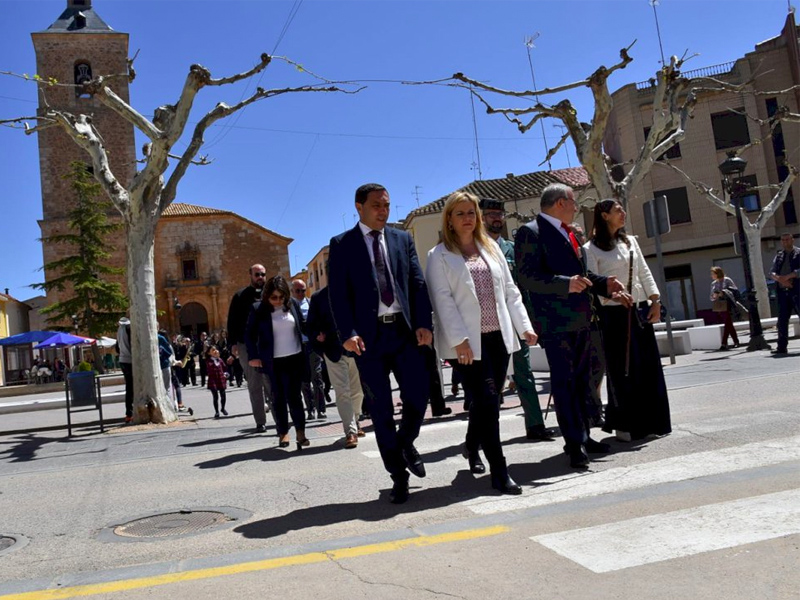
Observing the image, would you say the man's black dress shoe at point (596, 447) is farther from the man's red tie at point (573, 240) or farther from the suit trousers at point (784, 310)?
the suit trousers at point (784, 310)

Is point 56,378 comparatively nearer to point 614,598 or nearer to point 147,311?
point 147,311

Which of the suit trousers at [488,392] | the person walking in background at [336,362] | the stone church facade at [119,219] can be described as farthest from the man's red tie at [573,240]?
the stone church facade at [119,219]

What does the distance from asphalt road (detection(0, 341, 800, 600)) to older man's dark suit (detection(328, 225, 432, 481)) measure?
471 millimetres

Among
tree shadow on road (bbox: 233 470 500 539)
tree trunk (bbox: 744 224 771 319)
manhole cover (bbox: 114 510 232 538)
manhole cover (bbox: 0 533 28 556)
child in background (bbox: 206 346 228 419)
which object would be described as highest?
tree trunk (bbox: 744 224 771 319)

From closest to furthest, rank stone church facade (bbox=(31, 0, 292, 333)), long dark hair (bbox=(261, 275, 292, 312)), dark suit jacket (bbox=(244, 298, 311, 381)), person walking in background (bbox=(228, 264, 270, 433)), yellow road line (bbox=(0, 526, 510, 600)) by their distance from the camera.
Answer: yellow road line (bbox=(0, 526, 510, 600)) < dark suit jacket (bbox=(244, 298, 311, 381)) < long dark hair (bbox=(261, 275, 292, 312)) < person walking in background (bbox=(228, 264, 270, 433)) < stone church facade (bbox=(31, 0, 292, 333))

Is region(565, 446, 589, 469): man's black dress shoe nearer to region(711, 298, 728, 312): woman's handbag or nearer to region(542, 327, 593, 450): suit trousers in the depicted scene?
region(542, 327, 593, 450): suit trousers

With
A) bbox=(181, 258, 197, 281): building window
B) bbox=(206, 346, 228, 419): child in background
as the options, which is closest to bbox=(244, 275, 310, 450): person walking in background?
bbox=(206, 346, 228, 419): child in background

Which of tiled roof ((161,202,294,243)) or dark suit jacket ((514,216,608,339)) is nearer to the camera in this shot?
dark suit jacket ((514,216,608,339))

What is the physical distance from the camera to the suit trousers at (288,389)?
793 centimetres

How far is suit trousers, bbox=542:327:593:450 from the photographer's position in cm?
554

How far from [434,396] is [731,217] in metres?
37.2

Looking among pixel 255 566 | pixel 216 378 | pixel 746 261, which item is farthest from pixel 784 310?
pixel 255 566

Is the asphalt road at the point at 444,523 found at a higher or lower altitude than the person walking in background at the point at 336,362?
lower

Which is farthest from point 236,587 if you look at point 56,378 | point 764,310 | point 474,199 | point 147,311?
point 56,378
